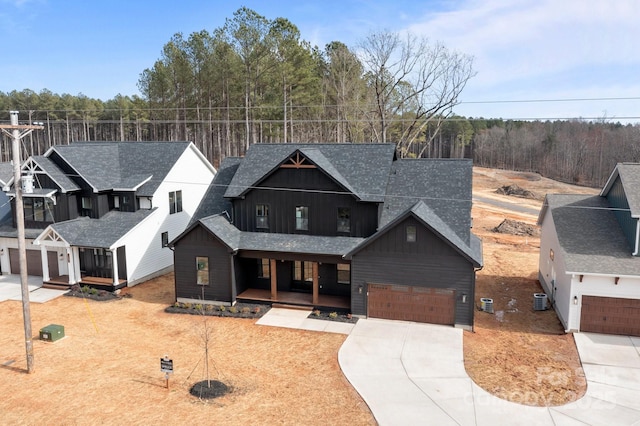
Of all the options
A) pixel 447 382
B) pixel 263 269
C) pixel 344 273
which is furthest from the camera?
pixel 263 269

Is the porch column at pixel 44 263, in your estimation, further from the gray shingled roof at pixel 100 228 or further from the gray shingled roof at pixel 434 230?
the gray shingled roof at pixel 434 230

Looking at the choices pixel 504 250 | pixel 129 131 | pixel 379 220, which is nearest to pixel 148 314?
pixel 379 220

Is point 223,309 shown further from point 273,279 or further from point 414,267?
point 414,267

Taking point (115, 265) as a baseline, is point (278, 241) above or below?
above

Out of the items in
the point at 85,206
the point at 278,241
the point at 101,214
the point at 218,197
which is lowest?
the point at 278,241

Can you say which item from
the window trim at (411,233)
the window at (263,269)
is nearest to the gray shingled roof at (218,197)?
the window at (263,269)

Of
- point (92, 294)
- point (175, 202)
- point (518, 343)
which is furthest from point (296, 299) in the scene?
point (175, 202)

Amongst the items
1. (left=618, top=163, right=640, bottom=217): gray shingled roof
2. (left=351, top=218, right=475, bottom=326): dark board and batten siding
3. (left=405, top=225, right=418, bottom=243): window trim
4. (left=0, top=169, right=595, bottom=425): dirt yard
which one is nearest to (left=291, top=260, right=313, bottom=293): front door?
(left=351, top=218, right=475, bottom=326): dark board and batten siding
